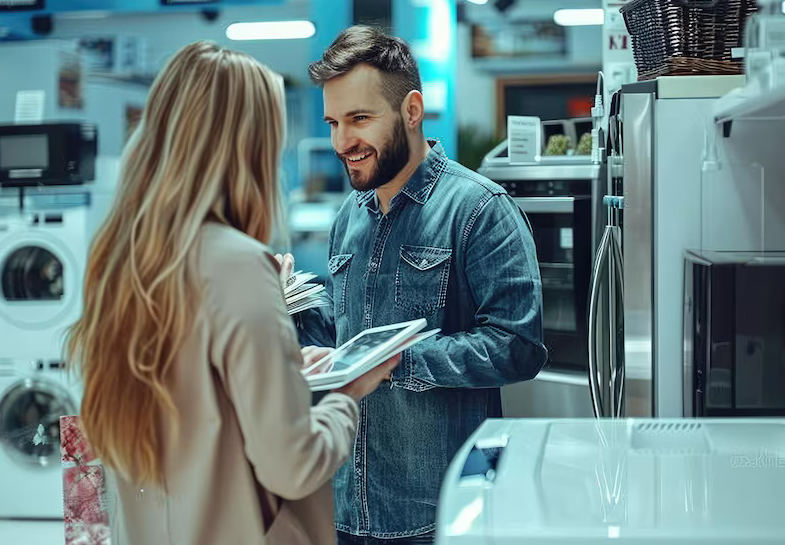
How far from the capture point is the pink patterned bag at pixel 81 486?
2.32 meters

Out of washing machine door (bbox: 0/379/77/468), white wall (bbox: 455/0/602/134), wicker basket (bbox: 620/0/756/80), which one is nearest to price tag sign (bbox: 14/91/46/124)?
washing machine door (bbox: 0/379/77/468)

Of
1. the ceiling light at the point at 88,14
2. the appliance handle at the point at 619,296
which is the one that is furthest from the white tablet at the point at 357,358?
the ceiling light at the point at 88,14

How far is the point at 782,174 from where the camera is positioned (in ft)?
8.07

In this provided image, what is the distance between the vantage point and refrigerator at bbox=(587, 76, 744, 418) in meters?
2.47

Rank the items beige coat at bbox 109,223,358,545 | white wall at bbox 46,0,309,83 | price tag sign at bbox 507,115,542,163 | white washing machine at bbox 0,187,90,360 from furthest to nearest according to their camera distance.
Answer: white wall at bbox 46,0,309,83 → white washing machine at bbox 0,187,90,360 → price tag sign at bbox 507,115,542,163 → beige coat at bbox 109,223,358,545

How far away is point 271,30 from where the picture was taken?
41.2ft

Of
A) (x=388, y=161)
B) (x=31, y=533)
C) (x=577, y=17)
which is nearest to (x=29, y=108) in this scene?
(x=31, y=533)

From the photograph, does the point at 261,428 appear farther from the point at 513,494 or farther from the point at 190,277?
the point at 513,494

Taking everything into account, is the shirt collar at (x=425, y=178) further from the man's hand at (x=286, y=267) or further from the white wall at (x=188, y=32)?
the white wall at (x=188, y=32)

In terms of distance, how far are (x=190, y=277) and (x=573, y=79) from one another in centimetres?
1099

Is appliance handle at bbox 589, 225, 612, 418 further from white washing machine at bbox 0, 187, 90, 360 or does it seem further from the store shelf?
white washing machine at bbox 0, 187, 90, 360

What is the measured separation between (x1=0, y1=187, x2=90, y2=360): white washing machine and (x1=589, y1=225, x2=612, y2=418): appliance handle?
3330 mm

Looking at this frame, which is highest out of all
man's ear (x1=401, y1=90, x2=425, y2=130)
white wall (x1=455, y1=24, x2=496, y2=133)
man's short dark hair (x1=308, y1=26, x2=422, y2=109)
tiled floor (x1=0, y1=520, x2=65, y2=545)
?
white wall (x1=455, y1=24, x2=496, y2=133)

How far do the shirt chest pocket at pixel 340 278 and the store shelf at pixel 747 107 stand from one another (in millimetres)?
921
